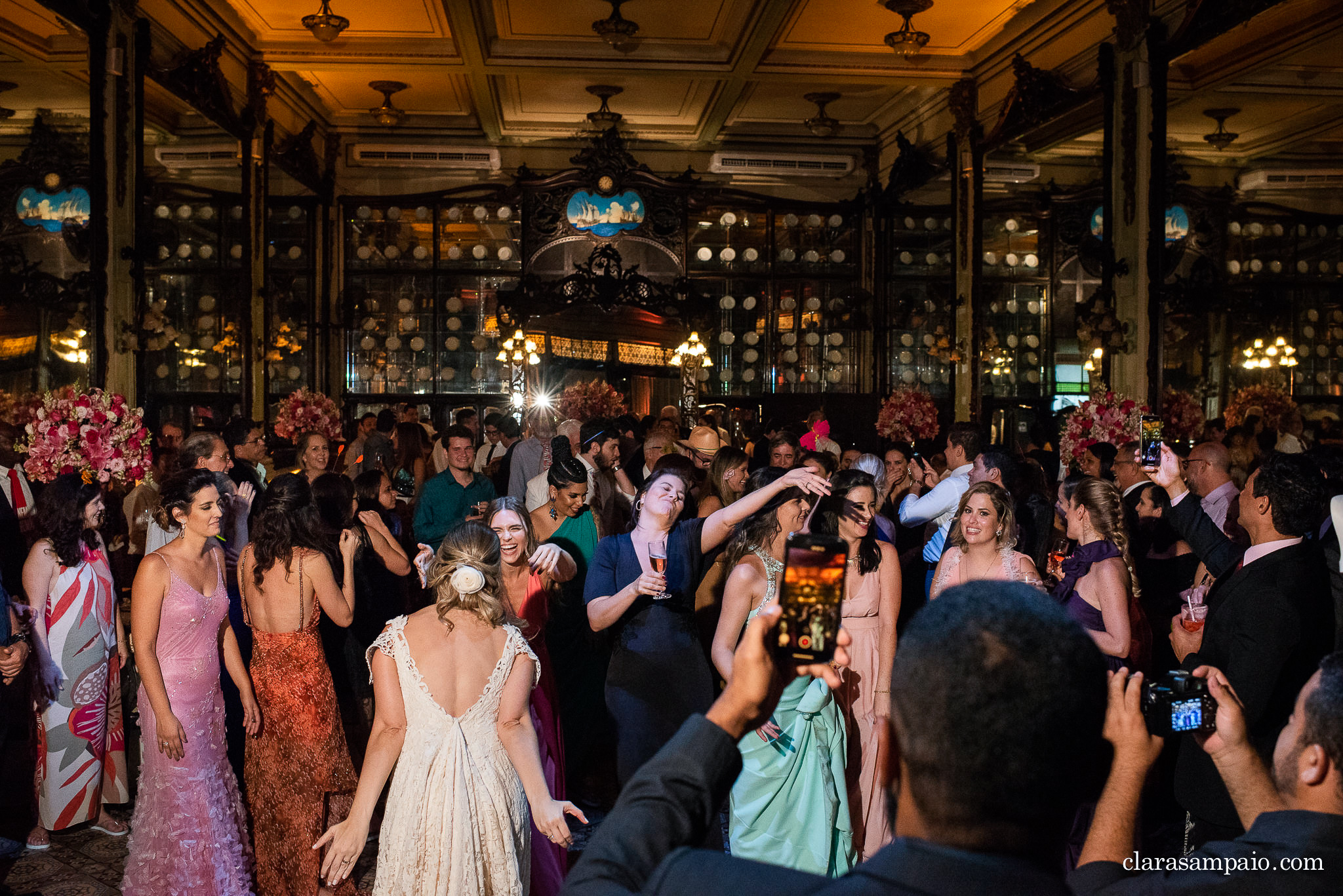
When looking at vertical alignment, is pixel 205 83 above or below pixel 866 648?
above

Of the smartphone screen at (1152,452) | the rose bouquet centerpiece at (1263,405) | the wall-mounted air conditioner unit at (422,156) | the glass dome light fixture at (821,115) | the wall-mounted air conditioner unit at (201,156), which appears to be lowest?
the smartphone screen at (1152,452)

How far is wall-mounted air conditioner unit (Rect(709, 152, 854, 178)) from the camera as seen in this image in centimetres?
1398

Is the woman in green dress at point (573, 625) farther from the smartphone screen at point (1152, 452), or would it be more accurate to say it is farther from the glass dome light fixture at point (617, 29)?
the glass dome light fixture at point (617, 29)

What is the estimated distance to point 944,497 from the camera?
5316mm

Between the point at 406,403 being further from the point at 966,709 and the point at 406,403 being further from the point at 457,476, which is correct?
the point at 966,709

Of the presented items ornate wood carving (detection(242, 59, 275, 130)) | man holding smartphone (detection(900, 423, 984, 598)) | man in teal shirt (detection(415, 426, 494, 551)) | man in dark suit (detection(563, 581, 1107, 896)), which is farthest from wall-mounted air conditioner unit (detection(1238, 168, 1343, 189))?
man in dark suit (detection(563, 581, 1107, 896))

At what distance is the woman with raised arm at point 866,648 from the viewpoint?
→ 12.9ft

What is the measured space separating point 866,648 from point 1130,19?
20.7 feet

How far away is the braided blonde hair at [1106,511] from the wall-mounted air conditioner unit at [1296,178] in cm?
1229

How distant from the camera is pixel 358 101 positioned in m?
13.0

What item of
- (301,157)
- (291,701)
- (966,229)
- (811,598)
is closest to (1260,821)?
(811,598)

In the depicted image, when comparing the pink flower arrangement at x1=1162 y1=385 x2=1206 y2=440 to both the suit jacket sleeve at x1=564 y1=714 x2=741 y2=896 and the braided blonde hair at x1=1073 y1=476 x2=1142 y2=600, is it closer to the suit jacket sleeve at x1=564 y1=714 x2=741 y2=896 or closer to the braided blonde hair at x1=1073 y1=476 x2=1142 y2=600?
the braided blonde hair at x1=1073 y1=476 x2=1142 y2=600

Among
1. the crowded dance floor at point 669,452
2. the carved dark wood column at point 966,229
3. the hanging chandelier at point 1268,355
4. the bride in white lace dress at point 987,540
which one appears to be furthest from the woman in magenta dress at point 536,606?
the hanging chandelier at point 1268,355

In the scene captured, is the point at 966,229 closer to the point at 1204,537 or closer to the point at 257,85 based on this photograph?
the point at 257,85
